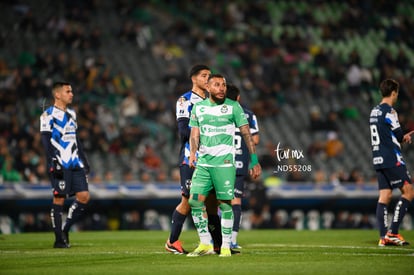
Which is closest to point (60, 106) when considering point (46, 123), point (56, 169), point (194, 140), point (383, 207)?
point (46, 123)

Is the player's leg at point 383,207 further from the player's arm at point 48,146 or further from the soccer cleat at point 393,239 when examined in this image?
the player's arm at point 48,146

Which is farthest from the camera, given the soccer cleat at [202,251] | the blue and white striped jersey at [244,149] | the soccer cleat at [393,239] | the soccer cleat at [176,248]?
the blue and white striped jersey at [244,149]

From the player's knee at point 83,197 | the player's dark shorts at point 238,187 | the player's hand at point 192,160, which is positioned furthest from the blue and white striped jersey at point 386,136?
the player's knee at point 83,197

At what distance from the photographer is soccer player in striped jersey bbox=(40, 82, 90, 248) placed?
14.2 m

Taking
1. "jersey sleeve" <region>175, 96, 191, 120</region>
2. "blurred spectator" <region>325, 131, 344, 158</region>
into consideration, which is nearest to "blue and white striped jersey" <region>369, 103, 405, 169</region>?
"jersey sleeve" <region>175, 96, 191, 120</region>

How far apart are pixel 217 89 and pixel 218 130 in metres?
0.55

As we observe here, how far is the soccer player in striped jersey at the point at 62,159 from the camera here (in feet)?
46.5

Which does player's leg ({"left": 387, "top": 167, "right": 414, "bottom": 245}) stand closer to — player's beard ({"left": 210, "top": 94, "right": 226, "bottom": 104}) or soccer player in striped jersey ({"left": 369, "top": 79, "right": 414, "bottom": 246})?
soccer player in striped jersey ({"left": 369, "top": 79, "right": 414, "bottom": 246})

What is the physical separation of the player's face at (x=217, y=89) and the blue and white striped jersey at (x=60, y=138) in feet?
12.6

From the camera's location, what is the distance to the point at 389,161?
1379 cm

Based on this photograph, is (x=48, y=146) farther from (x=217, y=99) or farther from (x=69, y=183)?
(x=217, y=99)

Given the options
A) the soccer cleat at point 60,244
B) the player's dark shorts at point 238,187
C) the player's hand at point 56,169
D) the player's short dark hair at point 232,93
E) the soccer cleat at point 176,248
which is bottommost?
the soccer cleat at point 60,244

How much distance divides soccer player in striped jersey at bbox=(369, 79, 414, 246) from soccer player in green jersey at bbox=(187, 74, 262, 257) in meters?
3.31

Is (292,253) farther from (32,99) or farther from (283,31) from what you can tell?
(283,31)
